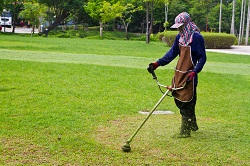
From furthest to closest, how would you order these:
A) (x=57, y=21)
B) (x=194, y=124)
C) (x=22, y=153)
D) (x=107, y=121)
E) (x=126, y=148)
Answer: (x=57, y=21) < (x=107, y=121) < (x=194, y=124) < (x=126, y=148) < (x=22, y=153)

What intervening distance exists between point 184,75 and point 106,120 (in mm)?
1862

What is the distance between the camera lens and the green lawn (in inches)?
213

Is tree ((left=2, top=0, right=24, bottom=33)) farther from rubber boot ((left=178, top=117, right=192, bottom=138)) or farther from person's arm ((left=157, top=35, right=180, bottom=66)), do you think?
rubber boot ((left=178, top=117, right=192, bottom=138))

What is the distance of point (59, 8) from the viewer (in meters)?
43.7

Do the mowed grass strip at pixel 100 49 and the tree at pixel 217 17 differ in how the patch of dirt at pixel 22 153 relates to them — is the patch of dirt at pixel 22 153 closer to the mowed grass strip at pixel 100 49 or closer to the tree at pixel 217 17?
the mowed grass strip at pixel 100 49

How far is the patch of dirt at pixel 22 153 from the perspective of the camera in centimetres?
507

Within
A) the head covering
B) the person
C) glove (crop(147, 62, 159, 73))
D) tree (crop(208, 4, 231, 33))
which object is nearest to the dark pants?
the person

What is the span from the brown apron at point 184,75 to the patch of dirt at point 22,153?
2.03 metres

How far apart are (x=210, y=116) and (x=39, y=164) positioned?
3956 mm

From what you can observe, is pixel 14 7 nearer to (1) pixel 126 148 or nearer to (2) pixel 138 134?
(2) pixel 138 134

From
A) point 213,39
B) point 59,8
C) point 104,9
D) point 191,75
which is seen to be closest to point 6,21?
point 59,8

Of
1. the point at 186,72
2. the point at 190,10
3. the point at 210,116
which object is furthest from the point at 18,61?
the point at 190,10

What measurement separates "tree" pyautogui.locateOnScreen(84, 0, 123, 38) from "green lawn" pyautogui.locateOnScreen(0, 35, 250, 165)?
27.3 metres

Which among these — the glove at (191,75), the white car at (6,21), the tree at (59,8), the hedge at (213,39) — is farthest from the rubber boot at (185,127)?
the white car at (6,21)
